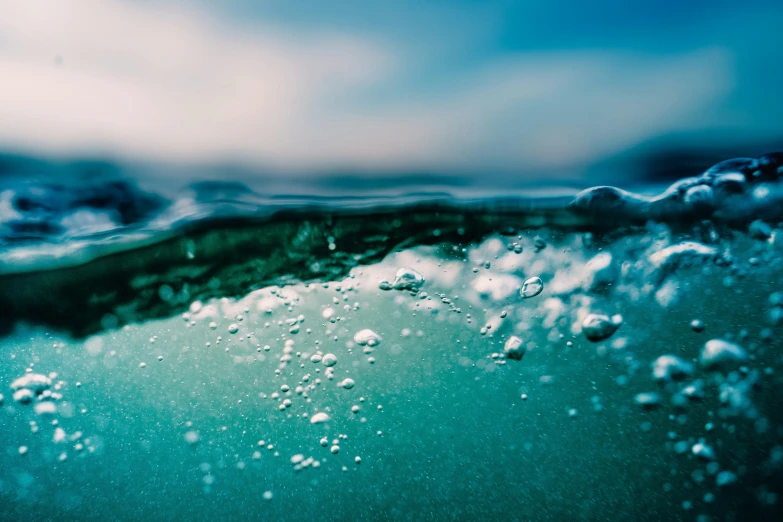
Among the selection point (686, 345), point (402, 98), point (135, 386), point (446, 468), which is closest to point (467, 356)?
point (446, 468)

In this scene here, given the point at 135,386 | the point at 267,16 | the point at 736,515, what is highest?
the point at 267,16

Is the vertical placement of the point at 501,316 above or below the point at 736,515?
above

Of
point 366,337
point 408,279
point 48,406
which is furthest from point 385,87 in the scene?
point 48,406

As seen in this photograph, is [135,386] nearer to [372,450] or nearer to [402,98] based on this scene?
[372,450]

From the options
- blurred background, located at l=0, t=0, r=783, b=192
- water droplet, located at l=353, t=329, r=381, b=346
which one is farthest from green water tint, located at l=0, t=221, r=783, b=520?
blurred background, located at l=0, t=0, r=783, b=192

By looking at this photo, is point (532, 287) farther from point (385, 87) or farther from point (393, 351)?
point (385, 87)

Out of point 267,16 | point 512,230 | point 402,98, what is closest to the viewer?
point 267,16
